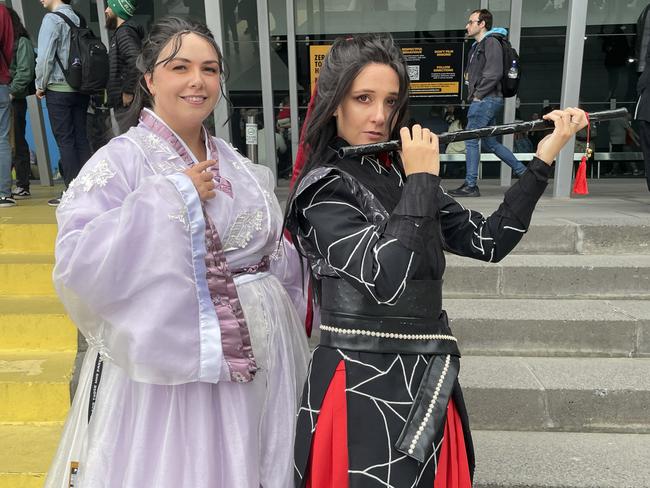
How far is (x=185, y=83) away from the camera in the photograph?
60.9 inches

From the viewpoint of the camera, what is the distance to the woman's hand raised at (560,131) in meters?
1.42

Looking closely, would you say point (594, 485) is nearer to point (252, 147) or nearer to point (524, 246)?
point (524, 246)

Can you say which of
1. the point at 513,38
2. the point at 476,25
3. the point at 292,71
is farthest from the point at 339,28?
the point at 476,25

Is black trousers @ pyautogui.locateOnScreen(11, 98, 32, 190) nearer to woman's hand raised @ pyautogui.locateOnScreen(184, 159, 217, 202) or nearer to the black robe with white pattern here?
woman's hand raised @ pyautogui.locateOnScreen(184, 159, 217, 202)

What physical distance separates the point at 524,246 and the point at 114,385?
2972 mm

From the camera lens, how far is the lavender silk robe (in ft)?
4.40

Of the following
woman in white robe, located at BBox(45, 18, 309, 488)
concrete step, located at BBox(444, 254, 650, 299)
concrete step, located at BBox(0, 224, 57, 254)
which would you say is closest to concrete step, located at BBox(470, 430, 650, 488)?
concrete step, located at BBox(444, 254, 650, 299)

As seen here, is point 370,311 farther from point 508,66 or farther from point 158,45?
point 508,66

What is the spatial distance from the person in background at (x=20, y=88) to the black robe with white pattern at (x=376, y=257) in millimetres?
4716

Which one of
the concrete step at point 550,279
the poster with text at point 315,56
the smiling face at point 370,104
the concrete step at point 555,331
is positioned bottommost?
the concrete step at point 555,331

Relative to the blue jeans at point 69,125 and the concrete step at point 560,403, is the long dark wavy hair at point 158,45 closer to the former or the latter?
the concrete step at point 560,403

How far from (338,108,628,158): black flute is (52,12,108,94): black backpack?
3.63 meters

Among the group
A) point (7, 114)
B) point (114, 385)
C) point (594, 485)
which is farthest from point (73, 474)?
point (7, 114)

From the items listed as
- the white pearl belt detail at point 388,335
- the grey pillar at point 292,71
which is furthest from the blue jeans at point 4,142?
the white pearl belt detail at point 388,335
